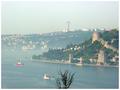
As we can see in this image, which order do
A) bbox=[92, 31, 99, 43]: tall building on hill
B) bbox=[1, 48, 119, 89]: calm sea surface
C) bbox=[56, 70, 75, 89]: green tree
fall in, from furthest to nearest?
bbox=[92, 31, 99, 43]: tall building on hill < bbox=[1, 48, 119, 89]: calm sea surface < bbox=[56, 70, 75, 89]: green tree

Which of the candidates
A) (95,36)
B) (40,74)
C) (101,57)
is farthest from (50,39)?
(101,57)

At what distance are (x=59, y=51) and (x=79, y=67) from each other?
13.6 inches

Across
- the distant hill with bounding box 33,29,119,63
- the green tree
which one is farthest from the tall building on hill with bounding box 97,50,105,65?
the green tree

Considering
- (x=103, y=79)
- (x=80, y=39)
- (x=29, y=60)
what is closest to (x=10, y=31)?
(x=29, y=60)

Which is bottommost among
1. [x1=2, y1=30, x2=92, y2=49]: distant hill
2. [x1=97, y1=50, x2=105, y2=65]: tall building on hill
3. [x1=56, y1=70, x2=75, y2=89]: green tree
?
[x1=56, y1=70, x2=75, y2=89]: green tree

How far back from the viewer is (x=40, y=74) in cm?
498

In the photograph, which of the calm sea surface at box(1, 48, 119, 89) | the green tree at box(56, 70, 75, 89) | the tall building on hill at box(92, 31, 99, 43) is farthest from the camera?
the tall building on hill at box(92, 31, 99, 43)

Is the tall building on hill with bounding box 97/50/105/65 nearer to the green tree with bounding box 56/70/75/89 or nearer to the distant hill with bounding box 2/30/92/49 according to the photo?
the distant hill with bounding box 2/30/92/49

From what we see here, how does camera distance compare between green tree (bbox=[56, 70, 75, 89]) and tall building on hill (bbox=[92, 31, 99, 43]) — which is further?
tall building on hill (bbox=[92, 31, 99, 43])

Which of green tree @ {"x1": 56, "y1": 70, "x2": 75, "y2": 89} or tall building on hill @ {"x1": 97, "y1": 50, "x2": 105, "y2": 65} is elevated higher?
tall building on hill @ {"x1": 97, "y1": 50, "x2": 105, "y2": 65}

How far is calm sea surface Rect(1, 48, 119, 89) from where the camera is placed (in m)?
4.84

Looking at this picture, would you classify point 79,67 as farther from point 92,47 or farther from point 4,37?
point 4,37

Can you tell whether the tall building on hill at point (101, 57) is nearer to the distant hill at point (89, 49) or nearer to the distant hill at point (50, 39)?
the distant hill at point (89, 49)

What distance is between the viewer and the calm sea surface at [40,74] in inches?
190
